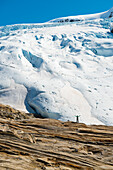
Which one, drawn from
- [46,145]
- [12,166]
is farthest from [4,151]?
[46,145]

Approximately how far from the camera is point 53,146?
4000 mm

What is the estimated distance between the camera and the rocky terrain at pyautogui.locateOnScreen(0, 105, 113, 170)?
3.42 meters

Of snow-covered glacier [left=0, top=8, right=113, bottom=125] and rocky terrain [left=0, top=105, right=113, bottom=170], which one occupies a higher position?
snow-covered glacier [left=0, top=8, right=113, bottom=125]

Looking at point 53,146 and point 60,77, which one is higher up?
point 60,77

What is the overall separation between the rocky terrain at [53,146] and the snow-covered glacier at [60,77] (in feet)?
10.4

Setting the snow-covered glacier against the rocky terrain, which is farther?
the snow-covered glacier

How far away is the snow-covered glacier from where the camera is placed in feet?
27.6

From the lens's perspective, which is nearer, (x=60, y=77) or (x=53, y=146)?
(x=53, y=146)

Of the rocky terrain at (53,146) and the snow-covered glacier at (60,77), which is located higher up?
the snow-covered glacier at (60,77)

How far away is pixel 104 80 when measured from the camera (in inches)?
434

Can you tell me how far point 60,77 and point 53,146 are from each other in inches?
277

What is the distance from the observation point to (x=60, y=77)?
1070 centimetres

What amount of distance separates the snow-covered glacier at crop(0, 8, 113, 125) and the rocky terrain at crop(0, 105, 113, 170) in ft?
10.4

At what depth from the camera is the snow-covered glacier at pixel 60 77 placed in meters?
8.41
